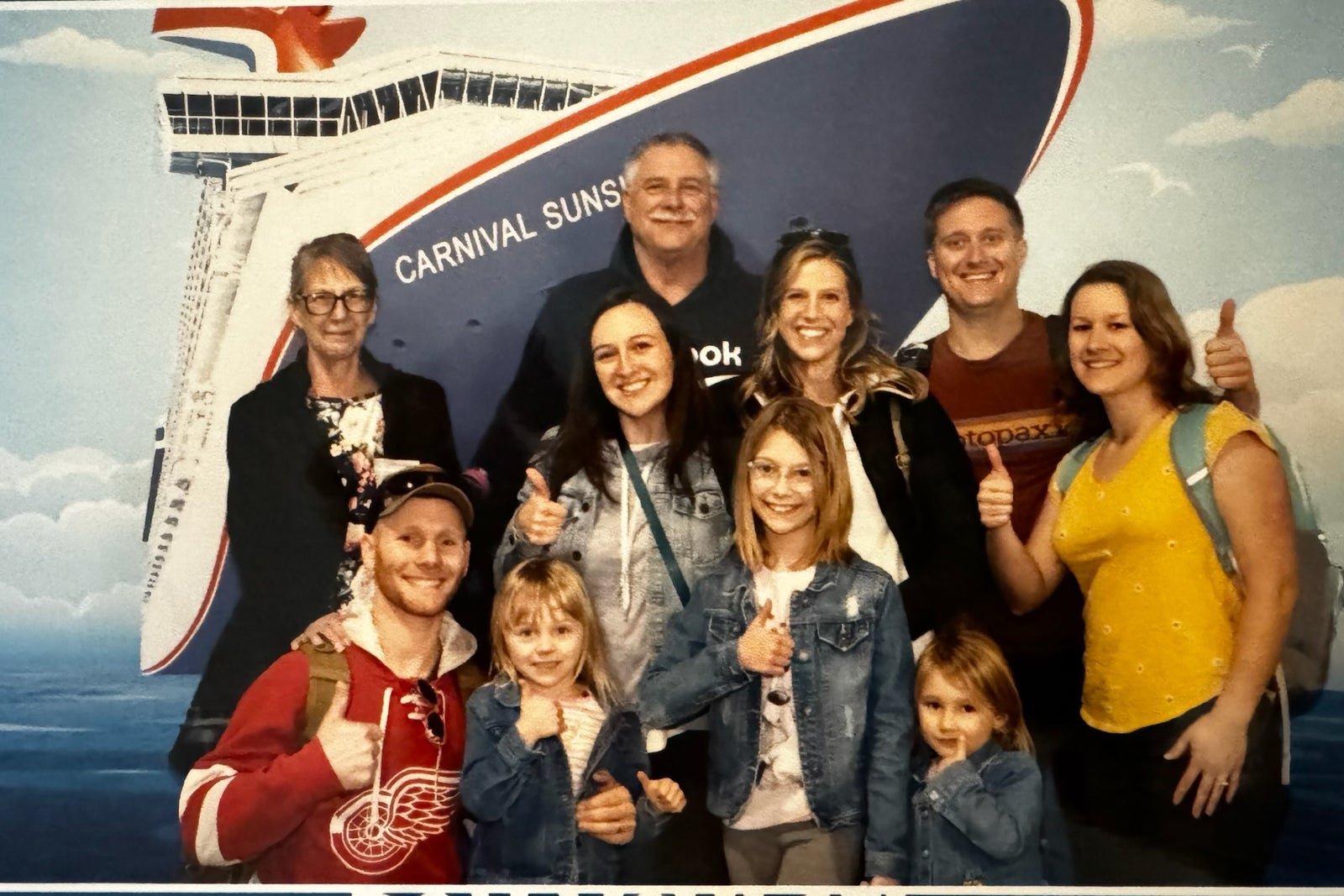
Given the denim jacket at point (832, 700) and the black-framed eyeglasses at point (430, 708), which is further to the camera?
the black-framed eyeglasses at point (430, 708)


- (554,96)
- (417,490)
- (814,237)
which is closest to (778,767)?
(417,490)

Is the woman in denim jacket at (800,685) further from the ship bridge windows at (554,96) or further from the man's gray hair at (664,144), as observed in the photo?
the ship bridge windows at (554,96)

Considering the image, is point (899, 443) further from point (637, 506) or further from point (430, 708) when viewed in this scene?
point (430, 708)

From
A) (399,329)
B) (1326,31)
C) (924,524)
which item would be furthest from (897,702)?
(1326,31)

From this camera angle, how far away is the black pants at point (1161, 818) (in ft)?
9.34

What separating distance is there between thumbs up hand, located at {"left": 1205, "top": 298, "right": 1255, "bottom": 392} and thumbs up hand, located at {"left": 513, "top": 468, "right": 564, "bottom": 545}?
1660mm

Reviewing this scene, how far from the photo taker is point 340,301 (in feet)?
10.2

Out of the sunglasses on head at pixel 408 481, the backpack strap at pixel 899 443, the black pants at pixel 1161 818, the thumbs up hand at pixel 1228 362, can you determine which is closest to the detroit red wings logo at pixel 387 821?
the sunglasses on head at pixel 408 481

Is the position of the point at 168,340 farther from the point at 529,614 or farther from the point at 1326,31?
the point at 1326,31

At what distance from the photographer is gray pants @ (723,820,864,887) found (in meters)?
2.78

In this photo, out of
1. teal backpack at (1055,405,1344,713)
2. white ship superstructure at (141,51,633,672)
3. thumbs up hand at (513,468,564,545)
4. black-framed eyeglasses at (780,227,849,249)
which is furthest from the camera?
white ship superstructure at (141,51,633,672)

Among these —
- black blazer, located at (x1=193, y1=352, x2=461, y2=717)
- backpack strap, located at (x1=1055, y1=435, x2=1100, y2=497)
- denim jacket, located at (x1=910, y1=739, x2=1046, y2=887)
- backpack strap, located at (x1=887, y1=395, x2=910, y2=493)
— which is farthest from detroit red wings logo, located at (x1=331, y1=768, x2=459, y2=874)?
Result: backpack strap, located at (x1=1055, y1=435, x2=1100, y2=497)

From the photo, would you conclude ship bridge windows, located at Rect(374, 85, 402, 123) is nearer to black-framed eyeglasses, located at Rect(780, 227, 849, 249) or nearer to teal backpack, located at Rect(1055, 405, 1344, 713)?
black-framed eyeglasses, located at Rect(780, 227, 849, 249)

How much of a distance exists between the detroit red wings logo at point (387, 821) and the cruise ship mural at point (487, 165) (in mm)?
632
